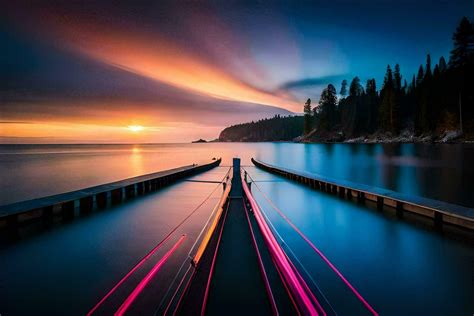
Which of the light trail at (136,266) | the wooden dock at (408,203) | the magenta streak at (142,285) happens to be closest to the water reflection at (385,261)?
the wooden dock at (408,203)

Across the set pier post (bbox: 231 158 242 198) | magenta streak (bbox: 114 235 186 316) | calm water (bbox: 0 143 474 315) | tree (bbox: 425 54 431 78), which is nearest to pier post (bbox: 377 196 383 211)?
calm water (bbox: 0 143 474 315)

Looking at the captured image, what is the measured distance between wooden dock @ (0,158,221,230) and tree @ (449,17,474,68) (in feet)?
263

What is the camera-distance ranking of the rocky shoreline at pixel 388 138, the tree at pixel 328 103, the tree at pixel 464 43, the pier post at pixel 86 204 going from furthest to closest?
the tree at pixel 328 103 < the rocky shoreline at pixel 388 138 < the tree at pixel 464 43 < the pier post at pixel 86 204

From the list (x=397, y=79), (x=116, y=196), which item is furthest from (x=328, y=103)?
(x=116, y=196)

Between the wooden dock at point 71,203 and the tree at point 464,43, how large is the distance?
3154 inches

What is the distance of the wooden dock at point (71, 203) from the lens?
11.1 m

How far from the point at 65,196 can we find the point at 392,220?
16.5 meters

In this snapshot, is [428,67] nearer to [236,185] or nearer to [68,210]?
[236,185]

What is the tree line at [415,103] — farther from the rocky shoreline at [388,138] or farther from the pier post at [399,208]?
the pier post at [399,208]

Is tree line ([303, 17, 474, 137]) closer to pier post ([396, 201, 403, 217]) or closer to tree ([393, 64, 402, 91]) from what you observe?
tree ([393, 64, 402, 91])

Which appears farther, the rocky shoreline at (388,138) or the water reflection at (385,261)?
the rocky shoreline at (388,138)

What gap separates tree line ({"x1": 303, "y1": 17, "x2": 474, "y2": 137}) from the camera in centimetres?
6769

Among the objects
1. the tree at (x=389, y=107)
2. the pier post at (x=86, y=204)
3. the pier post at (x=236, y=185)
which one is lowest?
the pier post at (x=86, y=204)

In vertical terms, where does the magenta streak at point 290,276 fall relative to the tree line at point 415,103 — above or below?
below
